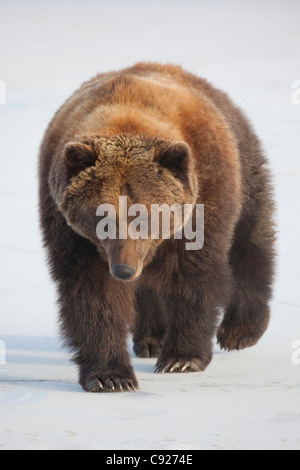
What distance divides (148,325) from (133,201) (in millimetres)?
A: 2910

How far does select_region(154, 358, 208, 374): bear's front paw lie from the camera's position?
27.0 feet

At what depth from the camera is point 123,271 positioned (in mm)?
6883

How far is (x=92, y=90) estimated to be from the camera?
26.6 feet

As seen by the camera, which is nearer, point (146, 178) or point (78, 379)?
point (146, 178)

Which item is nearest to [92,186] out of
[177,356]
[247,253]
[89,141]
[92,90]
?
[89,141]

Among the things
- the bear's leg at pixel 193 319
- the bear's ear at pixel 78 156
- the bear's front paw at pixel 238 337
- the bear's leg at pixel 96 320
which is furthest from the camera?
the bear's front paw at pixel 238 337

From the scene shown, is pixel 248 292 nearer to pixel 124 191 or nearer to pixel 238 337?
pixel 238 337

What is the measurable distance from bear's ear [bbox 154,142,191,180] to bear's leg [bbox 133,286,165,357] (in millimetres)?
2444

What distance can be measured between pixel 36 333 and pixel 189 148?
361 centimetres

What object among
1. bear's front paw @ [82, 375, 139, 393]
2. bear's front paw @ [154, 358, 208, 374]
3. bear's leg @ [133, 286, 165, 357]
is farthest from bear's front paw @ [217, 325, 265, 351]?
bear's front paw @ [82, 375, 139, 393]

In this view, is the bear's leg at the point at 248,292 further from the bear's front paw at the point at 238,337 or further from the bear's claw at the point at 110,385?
the bear's claw at the point at 110,385

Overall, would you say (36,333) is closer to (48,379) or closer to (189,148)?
(48,379)

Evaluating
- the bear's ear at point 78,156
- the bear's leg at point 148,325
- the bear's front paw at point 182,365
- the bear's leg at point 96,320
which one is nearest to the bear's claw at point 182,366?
the bear's front paw at point 182,365

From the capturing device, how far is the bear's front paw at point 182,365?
8.23m
